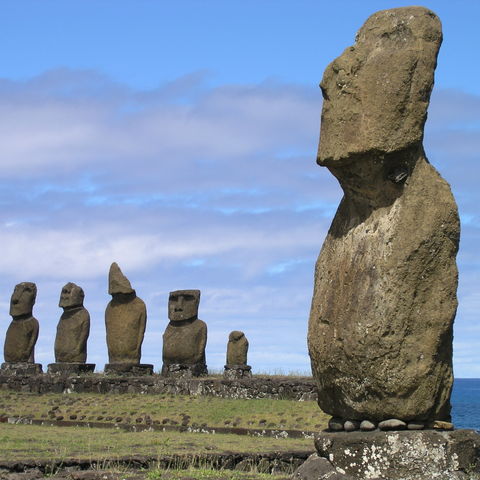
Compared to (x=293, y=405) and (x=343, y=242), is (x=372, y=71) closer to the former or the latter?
(x=343, y=242)

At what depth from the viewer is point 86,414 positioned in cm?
2266

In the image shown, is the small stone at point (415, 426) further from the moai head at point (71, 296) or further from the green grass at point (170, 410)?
the moai head at point (71, 296)

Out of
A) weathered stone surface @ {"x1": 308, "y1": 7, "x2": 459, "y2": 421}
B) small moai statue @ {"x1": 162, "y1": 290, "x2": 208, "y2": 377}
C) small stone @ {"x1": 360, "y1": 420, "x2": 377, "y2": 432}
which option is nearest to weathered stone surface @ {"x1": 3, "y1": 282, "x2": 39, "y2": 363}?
small moai statue @ {"x1": 162, "y1": 290, "x2": 208, "y2": 377}

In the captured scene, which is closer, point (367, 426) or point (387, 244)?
point (387, 244)

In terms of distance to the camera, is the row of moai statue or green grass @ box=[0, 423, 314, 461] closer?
green grass @ box=[0, 423, 314, 461]

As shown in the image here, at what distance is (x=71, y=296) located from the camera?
30.2 m

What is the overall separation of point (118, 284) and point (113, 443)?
13.2m

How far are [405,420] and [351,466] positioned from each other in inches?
22.6

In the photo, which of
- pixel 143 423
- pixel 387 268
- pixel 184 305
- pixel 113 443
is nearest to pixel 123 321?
pixel 184 305

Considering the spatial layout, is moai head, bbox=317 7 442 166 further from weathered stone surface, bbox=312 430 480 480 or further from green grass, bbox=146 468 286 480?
green grass, bbox=146 468 286 480

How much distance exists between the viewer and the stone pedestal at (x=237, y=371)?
28875mm

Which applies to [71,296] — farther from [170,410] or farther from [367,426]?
[367,426]

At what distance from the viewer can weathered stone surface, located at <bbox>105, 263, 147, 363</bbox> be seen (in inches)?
1120

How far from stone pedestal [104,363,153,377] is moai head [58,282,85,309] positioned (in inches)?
113
